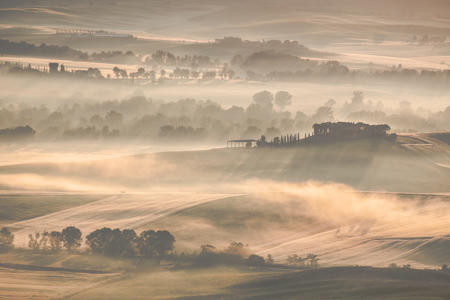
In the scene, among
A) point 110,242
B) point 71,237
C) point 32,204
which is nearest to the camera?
point 110,242

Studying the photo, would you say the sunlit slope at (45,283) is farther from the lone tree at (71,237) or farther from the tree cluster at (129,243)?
the lone tree at (71,237)

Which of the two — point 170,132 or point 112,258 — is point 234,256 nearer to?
point 112,258

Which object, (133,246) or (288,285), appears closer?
(288,285)

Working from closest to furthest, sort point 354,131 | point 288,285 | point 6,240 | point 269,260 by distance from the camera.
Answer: point 288,285 → point 269,260 → point 6,240 → point 354,131

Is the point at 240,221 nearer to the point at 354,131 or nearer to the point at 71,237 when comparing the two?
the point at 71,237

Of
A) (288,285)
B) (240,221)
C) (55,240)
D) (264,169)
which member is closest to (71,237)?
(55,240)
